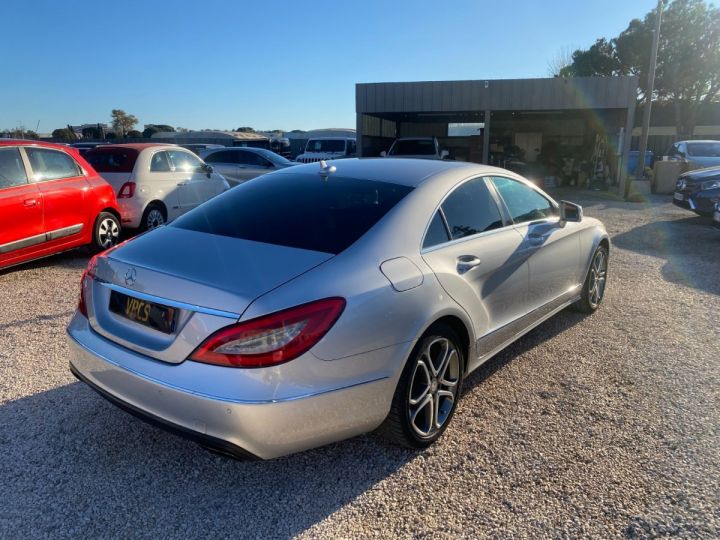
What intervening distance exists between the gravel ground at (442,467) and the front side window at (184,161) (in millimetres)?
5292

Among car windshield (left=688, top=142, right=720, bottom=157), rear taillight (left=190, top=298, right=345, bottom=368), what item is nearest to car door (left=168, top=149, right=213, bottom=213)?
rear taillight (left=190, top=298, right=345, bottom=368)

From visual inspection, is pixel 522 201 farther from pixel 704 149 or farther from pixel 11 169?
pixel 704 149

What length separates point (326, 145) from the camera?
21.8 meters

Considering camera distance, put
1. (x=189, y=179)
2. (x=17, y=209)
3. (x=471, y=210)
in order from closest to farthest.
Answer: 1. (x=471, y=210)
2. (x=17, y=209)
3. (x=189, y=179)

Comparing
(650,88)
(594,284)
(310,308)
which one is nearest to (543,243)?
(594,284)

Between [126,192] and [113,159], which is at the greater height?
[113,159]

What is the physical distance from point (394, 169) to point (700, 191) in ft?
30.8

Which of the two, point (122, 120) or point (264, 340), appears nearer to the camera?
point (264, 340)

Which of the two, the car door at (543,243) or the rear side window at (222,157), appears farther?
the rear side window at (222,157)

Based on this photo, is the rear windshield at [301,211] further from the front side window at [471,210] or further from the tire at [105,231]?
the tire at [105,231]

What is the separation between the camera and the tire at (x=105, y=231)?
7.19 meters

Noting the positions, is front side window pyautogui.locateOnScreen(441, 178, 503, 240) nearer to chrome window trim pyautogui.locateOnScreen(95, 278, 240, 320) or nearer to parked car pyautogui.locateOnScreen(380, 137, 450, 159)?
chrome window trim pyautogui.locateOnScreen(95, 278, 240, 320)

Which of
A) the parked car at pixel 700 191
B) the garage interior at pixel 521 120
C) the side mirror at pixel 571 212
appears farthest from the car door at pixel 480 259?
the garage interior at pixel 521 120

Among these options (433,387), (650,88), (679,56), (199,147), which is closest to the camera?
(433,387)
